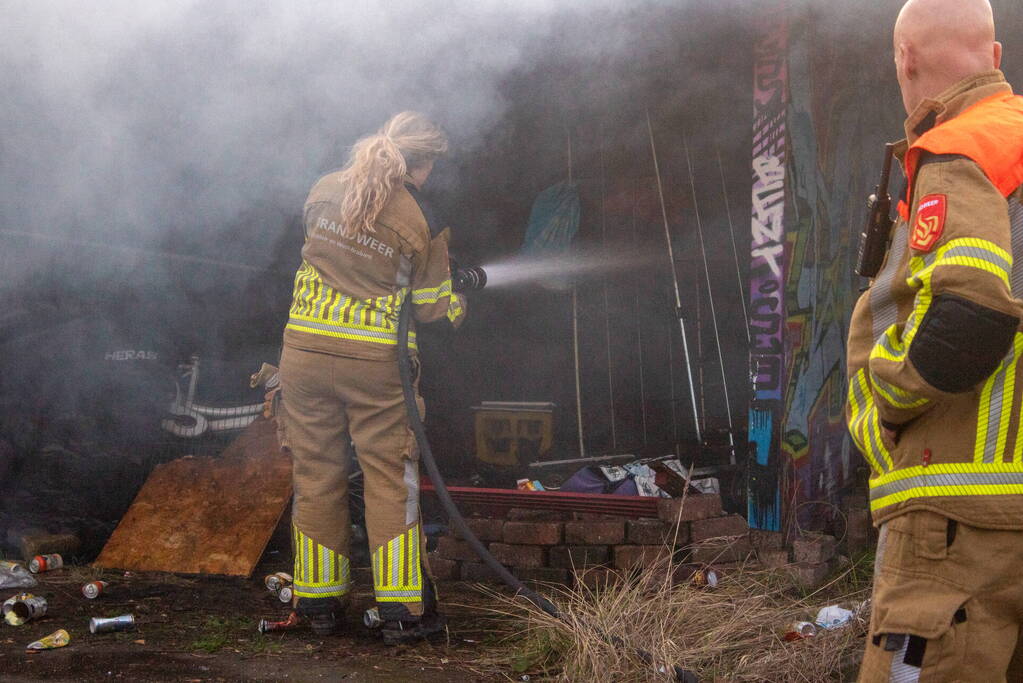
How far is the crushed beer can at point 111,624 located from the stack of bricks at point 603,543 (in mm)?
1524

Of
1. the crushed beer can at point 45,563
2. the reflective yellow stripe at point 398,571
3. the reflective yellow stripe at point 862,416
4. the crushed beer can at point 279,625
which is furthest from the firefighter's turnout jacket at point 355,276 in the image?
the reflective yellow stripe at point 862,416

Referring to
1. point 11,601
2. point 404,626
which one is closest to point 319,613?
point 404,626

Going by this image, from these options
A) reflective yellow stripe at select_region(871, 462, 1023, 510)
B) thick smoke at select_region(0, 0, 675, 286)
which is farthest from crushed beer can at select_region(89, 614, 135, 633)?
reflective yellow stripe at select_region(871, 462, 1023, 510)

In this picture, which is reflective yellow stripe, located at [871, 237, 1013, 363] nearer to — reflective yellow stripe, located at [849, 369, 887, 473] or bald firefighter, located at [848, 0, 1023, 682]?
bald firefighter, located at [848, 0, 1023, 682]

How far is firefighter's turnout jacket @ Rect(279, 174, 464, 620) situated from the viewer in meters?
3.89

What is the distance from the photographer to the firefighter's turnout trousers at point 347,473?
3.89m

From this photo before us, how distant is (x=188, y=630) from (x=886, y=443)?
3050mm

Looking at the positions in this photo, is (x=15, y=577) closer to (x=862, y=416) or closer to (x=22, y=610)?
(x=22, y=610)

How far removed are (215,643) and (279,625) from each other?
29 centimetres

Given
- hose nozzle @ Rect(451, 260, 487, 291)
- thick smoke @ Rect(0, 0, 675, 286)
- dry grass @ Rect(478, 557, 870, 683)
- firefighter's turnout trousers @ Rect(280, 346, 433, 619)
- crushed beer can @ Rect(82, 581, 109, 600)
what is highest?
thick smoke @ Rect(0, 0, 675, 286)

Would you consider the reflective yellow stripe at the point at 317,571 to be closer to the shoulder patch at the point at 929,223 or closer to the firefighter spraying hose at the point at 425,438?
the firefighter spraying hose at the point at 425,438

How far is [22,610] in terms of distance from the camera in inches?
159

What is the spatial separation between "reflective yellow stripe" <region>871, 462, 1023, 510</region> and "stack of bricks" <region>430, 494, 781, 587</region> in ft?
9.04

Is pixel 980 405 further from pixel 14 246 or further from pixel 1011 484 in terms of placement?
pixel 14 246
